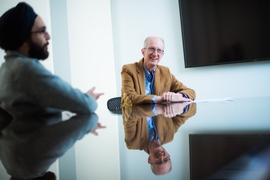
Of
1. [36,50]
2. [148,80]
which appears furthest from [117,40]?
[36,50]

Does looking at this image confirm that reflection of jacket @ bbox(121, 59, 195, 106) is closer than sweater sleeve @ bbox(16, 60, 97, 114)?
No

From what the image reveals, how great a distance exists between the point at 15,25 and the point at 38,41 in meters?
0.09

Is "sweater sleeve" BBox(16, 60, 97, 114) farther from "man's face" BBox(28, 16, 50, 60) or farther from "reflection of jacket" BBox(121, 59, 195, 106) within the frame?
"reflection of jacket" BBox(121, 59, 195, 106)

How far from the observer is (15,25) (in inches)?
36.1

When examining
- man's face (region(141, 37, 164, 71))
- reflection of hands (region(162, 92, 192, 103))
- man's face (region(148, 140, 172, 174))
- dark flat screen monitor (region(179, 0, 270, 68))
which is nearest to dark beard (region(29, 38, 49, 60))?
man's face (region(148, 140, 172, 174))

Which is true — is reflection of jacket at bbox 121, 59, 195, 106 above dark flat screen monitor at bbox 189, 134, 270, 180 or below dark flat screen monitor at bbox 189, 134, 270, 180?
above

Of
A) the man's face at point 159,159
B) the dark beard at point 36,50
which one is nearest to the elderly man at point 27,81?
the dark beard at point 36,50

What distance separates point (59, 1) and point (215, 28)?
1.86 meters

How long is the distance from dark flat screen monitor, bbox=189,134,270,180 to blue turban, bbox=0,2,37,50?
0.74 metres

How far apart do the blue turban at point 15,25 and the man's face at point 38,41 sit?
23 mm

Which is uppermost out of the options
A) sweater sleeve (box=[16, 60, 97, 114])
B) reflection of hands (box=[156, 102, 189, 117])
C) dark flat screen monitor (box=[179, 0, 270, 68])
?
dark flat screen monitor (box=[179, 0, 270, 68])

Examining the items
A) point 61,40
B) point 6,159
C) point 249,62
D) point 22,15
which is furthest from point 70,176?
point 61,40

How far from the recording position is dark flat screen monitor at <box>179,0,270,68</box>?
2.79 metres

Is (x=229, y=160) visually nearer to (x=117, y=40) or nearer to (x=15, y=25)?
(x=15, y=25)
